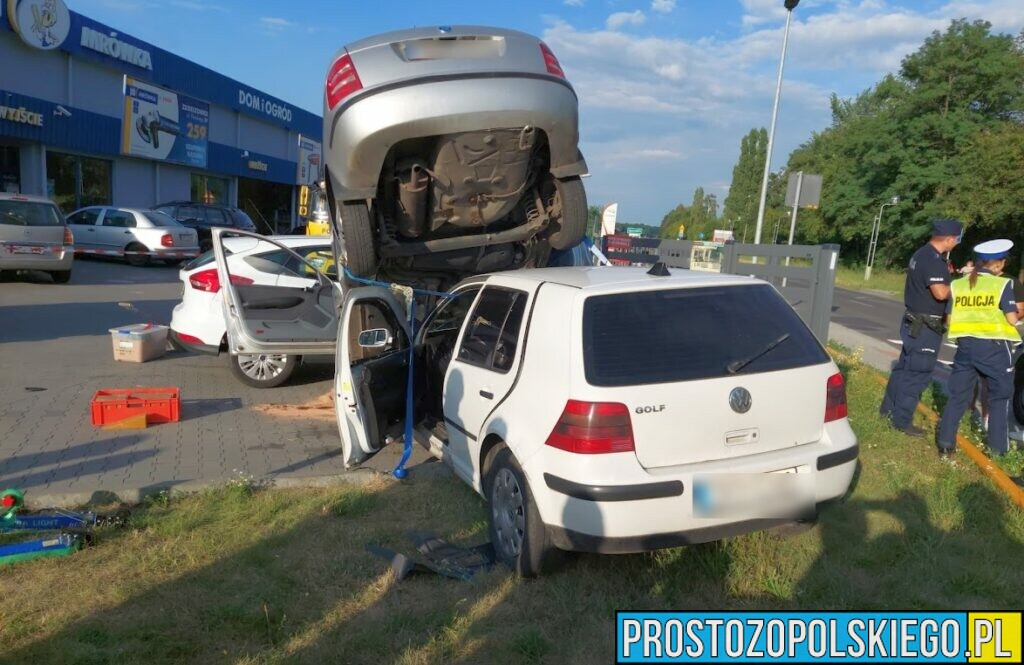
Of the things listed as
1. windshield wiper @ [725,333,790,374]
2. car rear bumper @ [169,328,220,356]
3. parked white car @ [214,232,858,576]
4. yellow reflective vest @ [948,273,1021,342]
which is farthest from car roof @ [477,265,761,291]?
car rear bumper @ [169,328,220,356]

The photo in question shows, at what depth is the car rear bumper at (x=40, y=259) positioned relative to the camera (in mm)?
14297

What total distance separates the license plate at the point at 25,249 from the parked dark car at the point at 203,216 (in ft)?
26.7

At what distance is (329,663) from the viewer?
3148mm

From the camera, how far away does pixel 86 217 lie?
21.1m

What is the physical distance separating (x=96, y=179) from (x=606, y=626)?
88.9 feet

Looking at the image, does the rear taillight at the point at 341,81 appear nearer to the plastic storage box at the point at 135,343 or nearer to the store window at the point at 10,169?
the plastic storage box at the point at 135,343

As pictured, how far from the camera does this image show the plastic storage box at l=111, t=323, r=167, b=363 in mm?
8758

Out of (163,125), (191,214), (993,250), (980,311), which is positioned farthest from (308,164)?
(980,311)

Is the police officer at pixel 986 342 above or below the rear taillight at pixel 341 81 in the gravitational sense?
below

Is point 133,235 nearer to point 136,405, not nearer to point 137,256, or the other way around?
point 137,256

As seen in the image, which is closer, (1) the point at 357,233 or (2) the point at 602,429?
(2) the point at 602,429

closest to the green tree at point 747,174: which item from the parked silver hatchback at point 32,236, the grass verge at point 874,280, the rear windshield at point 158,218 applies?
the grass verge at point 874,280

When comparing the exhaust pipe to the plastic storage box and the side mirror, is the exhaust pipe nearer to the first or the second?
the side mirror

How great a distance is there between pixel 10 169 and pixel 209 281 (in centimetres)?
1923
